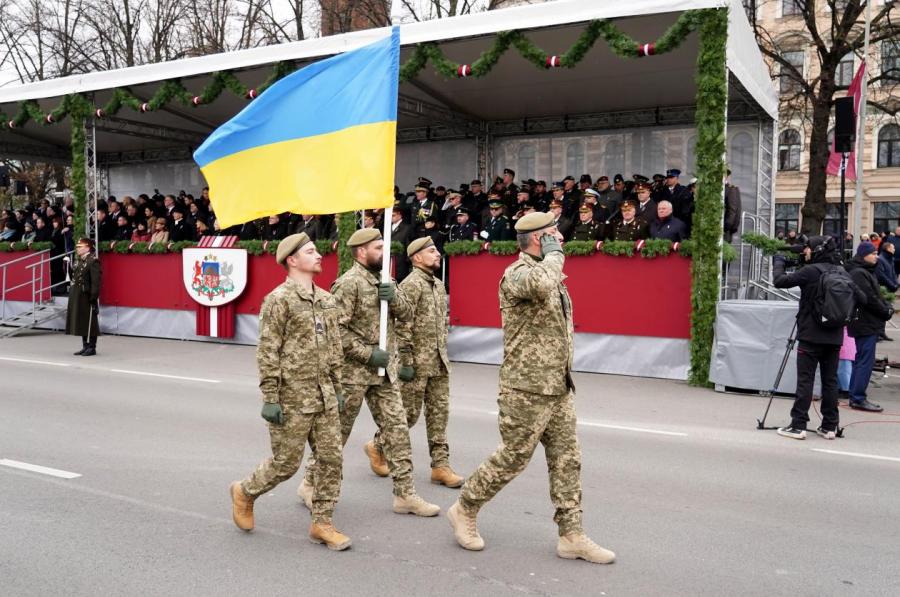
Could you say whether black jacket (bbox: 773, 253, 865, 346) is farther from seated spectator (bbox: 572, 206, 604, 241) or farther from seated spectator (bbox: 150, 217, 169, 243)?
seated spectator (bbox: 150, 217, 169, 243)

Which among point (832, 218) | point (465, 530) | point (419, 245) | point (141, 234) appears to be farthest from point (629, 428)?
point (832, 218)

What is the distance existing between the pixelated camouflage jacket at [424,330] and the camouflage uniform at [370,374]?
22 centimetres

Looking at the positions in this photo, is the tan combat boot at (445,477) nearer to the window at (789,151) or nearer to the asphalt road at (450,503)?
the asphalt road at (450,503)

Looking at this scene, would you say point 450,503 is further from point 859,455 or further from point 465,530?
point 859,455

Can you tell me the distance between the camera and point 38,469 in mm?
6621

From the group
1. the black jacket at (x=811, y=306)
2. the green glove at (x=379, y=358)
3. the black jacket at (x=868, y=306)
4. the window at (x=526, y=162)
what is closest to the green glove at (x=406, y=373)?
the green glove at (x=379, y=358)

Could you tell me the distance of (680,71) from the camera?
15.0m

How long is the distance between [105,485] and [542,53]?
894cm

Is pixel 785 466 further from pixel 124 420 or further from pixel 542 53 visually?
pixel 542 53

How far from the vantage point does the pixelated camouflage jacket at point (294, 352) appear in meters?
4.83

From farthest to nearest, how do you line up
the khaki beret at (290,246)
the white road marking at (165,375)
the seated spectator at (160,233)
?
1. the seated spectator at (160,233)
2. the white road marking at (165,375)
3. the khaki beret at (290,246)

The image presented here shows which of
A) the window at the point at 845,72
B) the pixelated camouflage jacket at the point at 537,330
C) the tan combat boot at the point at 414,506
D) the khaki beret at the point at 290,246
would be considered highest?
the window at the point at 845,72

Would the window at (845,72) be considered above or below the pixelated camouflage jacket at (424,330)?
above

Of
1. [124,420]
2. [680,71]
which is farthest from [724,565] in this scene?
[680,71]
